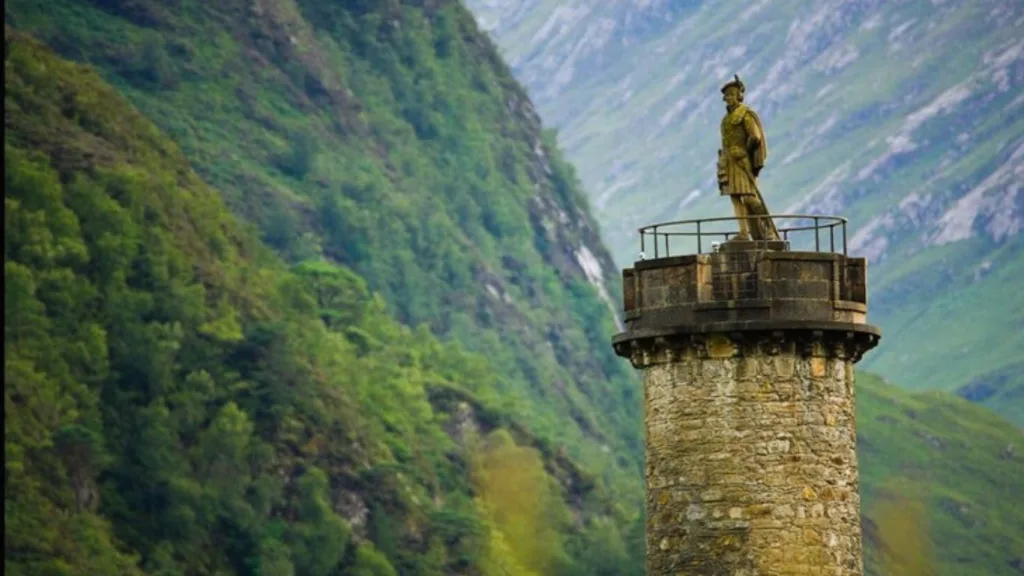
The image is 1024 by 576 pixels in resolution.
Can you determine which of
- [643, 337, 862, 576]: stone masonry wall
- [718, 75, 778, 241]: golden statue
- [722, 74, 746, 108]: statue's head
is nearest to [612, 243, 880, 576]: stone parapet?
[643, 337, 862, 576]: stone masonry wall

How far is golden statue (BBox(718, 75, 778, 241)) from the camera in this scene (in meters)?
48.0

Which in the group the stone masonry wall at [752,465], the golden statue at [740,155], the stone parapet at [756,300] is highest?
the golden statue at [740,155]

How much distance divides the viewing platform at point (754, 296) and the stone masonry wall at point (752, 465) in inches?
10.2

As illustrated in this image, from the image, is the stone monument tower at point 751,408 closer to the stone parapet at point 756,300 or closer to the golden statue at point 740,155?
the stone parapet at point 756,300

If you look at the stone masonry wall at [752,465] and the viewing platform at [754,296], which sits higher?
the viewing platform at [754,296]

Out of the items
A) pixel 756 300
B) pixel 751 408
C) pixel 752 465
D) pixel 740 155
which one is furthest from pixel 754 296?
A: pixel 740 155

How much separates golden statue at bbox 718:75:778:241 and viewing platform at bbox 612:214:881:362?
127 cm

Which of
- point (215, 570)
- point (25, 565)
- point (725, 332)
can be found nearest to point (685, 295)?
point (725, 332)

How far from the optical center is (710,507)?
4562cm

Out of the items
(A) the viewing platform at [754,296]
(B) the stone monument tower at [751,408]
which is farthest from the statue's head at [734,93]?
(A) the viewing platform at [754,296]

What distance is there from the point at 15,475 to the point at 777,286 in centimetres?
14225

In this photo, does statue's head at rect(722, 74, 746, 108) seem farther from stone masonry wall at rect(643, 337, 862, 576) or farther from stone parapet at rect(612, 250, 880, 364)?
stone masonry wall at rect(643, 337, 862, 576)

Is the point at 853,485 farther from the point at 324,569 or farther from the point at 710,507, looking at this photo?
the point at 324,569

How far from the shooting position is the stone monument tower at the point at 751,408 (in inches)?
1791
